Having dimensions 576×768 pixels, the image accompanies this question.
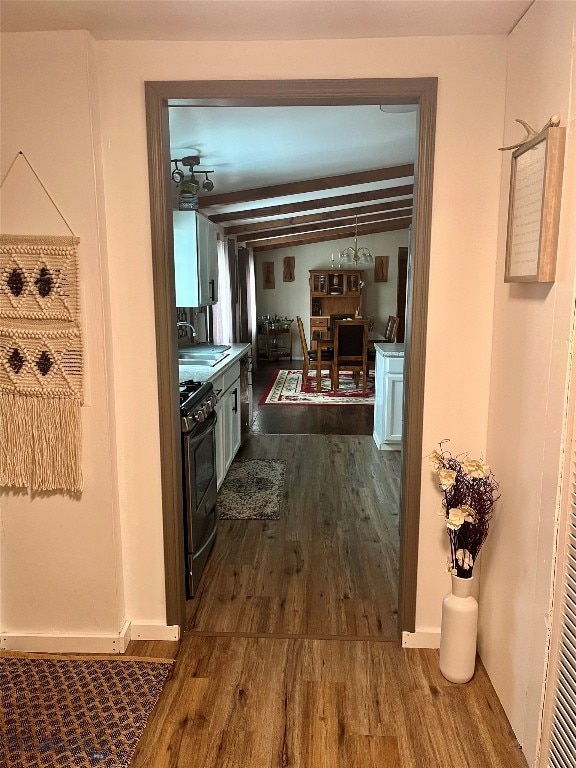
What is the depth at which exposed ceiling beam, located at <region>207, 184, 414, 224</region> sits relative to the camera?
20.0ft

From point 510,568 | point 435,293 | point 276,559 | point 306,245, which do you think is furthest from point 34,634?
point 306,245

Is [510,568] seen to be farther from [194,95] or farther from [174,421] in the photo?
[194,95]

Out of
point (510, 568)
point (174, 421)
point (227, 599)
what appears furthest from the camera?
point (227, 599)

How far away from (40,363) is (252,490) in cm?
225

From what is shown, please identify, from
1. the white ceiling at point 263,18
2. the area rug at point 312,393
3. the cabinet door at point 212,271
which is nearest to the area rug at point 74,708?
the white ceiling at point 263,18

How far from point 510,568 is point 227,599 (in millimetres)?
1385

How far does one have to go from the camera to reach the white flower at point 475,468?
77.9 inches

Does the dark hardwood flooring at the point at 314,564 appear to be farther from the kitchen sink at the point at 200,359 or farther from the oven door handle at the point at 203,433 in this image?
the kitchen sink at the point at 200,359

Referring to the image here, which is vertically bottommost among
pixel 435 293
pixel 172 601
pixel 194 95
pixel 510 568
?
pixel 172 601

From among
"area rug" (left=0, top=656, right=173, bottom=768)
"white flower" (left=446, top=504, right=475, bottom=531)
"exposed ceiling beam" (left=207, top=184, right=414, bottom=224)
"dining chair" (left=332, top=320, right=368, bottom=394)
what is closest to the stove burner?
"area rug" (left=0, top=656, right=173, bottom=768)

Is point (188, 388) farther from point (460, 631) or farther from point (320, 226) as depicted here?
point (320, 226)

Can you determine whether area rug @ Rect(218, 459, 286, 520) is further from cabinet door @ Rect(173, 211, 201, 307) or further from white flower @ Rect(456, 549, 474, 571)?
white flower @ Rect(456, 549, 474, 571)

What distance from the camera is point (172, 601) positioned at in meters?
2.37

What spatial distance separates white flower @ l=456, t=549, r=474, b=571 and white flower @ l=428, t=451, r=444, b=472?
0.31 m
